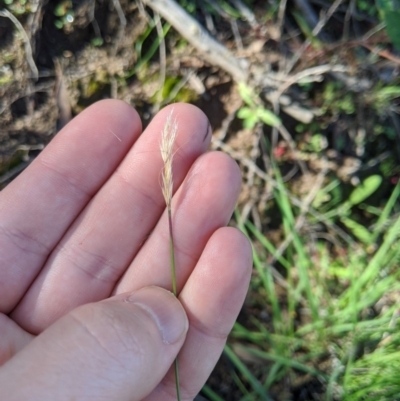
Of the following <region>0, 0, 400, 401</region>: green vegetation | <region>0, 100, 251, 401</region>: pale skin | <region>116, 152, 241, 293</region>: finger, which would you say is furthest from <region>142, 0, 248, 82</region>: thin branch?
<region>116, 152, 241, 293</region>: finger

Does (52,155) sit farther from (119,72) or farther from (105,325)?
(105,325)

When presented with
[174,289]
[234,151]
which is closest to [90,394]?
[174,289]

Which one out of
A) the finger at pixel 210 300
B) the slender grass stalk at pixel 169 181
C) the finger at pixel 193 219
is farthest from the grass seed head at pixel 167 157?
the finger at pixel 210 300


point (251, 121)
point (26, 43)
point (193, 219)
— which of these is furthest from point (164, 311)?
point (26, 43)

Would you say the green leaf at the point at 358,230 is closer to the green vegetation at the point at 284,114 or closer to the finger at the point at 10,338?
the green vegetation at the point at 284,114

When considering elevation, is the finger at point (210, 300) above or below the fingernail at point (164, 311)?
below

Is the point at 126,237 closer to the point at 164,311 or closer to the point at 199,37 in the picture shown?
the point at 164,311
